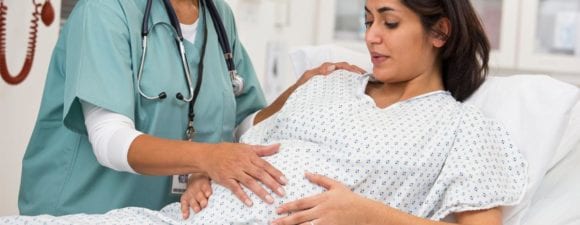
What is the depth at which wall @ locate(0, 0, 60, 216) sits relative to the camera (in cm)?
217

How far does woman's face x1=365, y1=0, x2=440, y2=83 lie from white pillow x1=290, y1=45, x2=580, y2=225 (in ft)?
0.58

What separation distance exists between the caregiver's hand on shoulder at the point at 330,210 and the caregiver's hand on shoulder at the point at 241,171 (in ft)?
0.22

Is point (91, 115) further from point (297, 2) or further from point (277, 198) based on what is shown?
point (297, 2)

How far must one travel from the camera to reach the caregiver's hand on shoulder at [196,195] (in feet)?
5.08

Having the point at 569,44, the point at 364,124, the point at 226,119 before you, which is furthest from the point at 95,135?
the point at 569,44

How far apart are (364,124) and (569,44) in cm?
239

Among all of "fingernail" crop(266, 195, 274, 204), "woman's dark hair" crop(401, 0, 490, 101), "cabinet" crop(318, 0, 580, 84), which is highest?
"woman's dark hair" crop(401, 0, 490, 101)

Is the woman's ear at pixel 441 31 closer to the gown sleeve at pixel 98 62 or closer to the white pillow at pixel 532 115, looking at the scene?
the white pillow at pixel 532 115

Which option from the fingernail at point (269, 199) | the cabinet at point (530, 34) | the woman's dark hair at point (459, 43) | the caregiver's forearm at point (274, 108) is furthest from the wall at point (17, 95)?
the cabinet at point (530, 34)

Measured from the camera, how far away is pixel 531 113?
168 cm

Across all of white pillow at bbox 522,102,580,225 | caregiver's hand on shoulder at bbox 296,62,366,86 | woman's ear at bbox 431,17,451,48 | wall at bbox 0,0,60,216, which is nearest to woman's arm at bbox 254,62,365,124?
caregiver's hand on shoulder at bbox 296,62,366,86

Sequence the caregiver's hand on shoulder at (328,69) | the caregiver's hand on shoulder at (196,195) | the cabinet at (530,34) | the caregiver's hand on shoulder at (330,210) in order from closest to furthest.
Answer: the caregiver's hand on shoulder at (330,210), the caregiver's hand on shoulder at (196,195), the caregiver's hand on shoulder at (328,69), the cabinet at (530,34)

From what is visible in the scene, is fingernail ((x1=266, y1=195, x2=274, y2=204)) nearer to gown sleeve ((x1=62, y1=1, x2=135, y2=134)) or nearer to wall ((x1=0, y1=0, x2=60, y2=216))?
gown sleeve ((x1=62, y1=1, x2=135, y2=134))

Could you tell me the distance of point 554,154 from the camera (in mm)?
1682
